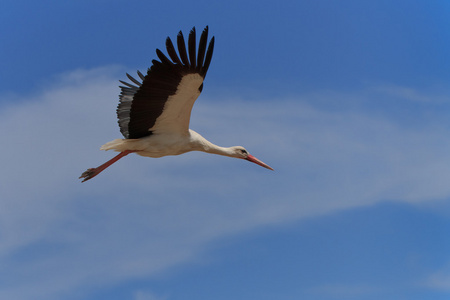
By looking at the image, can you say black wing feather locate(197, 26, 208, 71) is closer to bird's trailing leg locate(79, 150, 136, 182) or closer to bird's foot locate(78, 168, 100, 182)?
bird's trailing leg locate(79, 150, 136, 182)

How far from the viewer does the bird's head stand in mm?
15945

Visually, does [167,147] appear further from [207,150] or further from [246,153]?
[246,153]

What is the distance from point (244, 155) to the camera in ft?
53.3

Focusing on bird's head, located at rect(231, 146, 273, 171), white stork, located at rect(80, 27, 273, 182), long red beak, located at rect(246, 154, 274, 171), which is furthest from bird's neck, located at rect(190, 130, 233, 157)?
long red beak, located at rect(246, 154, 274, 171)

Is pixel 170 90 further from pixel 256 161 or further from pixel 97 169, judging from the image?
pixel 256 161

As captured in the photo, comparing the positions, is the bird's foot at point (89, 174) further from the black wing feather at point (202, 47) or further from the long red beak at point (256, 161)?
the long red beak at point (256, 161)

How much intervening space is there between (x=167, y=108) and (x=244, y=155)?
3486 millimetres

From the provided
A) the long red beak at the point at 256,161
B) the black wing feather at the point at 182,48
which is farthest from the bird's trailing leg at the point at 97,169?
the long red beak at the point at 256,161

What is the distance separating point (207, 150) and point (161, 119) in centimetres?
159

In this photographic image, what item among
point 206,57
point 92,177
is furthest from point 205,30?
point 92,177

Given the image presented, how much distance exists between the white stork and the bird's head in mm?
751

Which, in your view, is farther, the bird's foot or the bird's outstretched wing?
the bird's foot

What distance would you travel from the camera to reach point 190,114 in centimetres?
1362

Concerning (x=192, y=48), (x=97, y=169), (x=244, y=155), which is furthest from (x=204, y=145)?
(x=192, y=48)
